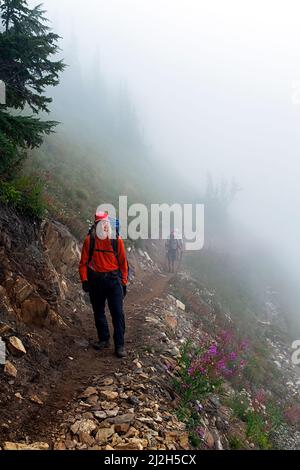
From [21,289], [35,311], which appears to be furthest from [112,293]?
[21,289]

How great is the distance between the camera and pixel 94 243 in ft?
23.0

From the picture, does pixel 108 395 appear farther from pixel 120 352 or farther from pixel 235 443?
pixel 235 443

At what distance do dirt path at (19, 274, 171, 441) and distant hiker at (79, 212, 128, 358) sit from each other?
0.47m

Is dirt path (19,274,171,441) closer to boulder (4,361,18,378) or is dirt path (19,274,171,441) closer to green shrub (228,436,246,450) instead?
boulder (4,361,18,378)

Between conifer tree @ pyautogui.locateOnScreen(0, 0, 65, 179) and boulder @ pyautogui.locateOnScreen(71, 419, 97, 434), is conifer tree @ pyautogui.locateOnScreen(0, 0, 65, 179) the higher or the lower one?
the higher one

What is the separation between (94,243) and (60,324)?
186 cm

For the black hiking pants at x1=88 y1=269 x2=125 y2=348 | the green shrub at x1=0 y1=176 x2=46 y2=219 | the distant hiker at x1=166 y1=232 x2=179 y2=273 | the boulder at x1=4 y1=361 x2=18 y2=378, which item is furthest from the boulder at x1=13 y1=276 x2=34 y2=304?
the distant hiker at x1=166 y1=232 x2=179 y2=273

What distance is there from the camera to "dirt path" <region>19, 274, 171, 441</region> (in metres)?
→ 4.84

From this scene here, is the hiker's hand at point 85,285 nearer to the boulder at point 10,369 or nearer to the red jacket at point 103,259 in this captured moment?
the red jacket at point 103,259

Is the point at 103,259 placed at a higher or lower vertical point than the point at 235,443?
higher

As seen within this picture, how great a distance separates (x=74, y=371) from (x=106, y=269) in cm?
176

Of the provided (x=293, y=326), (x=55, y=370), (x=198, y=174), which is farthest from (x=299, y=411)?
(x=198, y=174)

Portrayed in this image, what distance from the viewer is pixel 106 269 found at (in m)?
6.91
